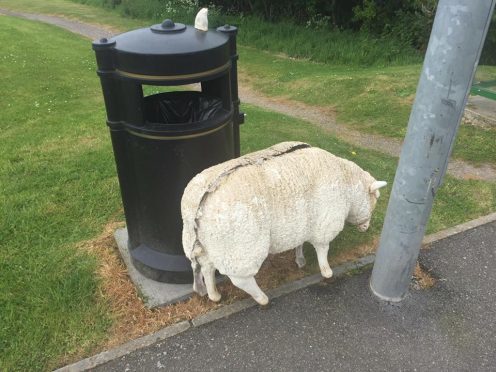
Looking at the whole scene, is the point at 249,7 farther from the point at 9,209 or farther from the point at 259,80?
the point at 9,209

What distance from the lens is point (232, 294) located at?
3742mm

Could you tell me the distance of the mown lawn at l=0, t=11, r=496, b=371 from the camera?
3.43m

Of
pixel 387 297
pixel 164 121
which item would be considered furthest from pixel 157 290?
pixel 387 297

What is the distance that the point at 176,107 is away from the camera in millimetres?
3955

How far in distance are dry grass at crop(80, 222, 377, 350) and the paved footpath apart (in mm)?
180

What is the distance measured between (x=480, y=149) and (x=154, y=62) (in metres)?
5.27

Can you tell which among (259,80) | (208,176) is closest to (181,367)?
→ (208,176)

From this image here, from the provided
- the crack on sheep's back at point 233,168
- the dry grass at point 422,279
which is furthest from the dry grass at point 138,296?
the crack on sheep's back at point 233,168

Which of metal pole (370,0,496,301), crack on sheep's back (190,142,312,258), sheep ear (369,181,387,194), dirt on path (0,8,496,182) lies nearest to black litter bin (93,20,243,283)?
crack on sheep's back (190,142,312,258)

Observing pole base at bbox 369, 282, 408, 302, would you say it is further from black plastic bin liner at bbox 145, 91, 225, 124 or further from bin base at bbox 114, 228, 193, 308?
black plastic bin liner at bbox 145, 91, 225, 124

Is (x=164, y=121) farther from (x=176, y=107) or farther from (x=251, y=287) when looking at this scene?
(x=251, y=287)

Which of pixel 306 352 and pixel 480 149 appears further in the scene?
pixel 480 149

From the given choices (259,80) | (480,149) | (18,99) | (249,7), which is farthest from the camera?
(249,7)

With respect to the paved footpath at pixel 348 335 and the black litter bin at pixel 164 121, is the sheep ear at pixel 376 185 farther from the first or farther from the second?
the black litter bin at pixel 164 121
